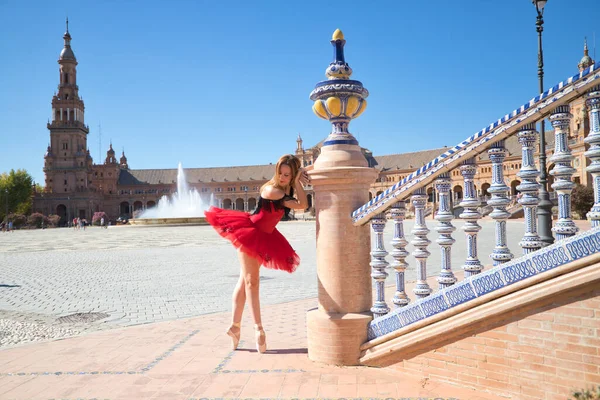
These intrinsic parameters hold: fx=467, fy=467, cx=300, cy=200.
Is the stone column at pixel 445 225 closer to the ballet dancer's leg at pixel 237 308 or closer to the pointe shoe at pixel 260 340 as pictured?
the pointe shoe at pixel 260 340

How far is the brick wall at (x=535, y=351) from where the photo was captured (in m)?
2.71

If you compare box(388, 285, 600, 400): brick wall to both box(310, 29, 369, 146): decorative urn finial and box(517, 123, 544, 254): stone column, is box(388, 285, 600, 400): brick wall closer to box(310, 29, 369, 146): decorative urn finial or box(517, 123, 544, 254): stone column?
box(517, 123, 544, 254): stone column

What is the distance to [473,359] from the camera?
3268 mm

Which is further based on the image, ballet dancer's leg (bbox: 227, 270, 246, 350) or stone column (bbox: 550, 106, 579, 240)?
ballet dancer's leg (bbox: 227, 270, 246, 350)

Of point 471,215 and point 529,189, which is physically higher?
point 529,189

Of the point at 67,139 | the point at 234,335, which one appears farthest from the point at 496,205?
the point at 67,139

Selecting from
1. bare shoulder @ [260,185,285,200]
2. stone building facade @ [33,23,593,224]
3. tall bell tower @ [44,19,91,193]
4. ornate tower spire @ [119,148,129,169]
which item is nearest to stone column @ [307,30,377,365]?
bare shoulder @ [260,185,285,200]

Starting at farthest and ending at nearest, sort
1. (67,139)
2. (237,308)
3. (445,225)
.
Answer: (67,139)
(237,308)
(445,225)

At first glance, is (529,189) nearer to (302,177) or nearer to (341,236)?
(341,236)

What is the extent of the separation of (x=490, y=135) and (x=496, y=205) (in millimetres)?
474

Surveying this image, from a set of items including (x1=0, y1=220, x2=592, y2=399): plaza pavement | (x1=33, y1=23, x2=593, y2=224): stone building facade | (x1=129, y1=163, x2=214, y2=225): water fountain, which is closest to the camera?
(x1=0, y1=220, x2=592, y2=399): plaza pavement

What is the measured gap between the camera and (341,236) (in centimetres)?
407

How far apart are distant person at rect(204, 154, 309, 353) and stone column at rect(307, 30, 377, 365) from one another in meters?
0.34

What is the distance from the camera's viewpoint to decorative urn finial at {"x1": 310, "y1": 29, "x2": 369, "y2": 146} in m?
4.10
